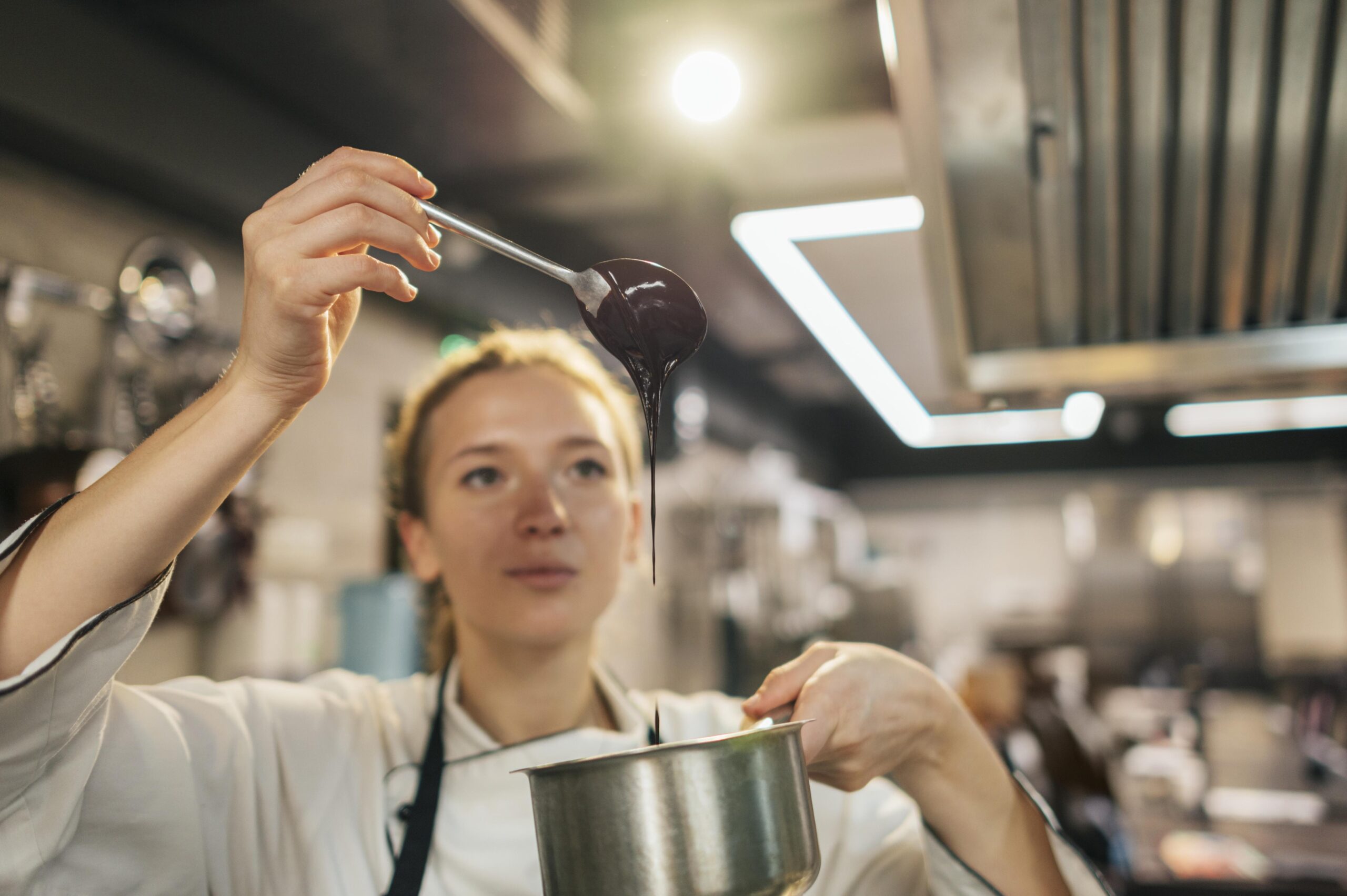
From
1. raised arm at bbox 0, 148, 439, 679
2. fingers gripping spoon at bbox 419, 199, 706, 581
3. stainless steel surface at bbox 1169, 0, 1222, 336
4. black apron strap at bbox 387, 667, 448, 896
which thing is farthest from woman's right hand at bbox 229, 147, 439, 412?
stainless steel surface at bbox 1169, 0, 1222, 336

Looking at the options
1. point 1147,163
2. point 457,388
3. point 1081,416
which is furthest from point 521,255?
point 1081,416

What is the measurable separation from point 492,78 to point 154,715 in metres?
2.01

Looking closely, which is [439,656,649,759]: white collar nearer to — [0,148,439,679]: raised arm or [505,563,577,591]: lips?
[505,563,577,591]: lips

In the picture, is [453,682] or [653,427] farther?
[453,682]

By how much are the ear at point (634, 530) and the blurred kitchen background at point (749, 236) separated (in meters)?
0.23

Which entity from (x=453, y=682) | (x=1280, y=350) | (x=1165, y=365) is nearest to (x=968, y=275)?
(x=1165, y=365)

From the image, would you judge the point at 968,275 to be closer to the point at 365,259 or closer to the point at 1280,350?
the point at 1280,350

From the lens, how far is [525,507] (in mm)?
1305

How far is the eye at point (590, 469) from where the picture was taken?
137 centimetres

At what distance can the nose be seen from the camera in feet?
4.16

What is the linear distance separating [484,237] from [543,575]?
1.92ft

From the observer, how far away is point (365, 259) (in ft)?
2.56

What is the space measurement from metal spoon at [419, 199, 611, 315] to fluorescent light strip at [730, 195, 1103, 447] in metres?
0.42

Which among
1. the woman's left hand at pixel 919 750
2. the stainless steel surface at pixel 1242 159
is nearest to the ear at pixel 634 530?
the woman's left hand at pixel 919 750
